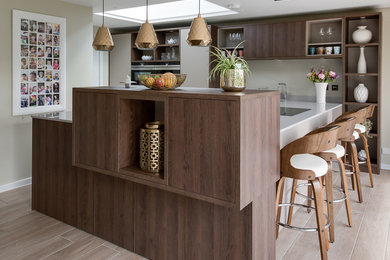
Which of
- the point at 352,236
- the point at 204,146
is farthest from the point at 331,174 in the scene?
the point at 204,146

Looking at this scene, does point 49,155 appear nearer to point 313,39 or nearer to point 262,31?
point 262,31

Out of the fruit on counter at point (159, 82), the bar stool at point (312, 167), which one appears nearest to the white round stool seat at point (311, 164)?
the bar stool at point (312, 167)

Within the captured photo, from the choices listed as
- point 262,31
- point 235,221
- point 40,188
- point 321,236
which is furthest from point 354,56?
point 40,188

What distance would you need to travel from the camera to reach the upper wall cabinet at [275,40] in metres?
5.16

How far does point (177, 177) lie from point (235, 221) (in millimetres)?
441

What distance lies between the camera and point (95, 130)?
236cm

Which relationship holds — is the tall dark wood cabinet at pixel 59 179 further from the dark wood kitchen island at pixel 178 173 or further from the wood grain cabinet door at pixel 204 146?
the wood grain cabinet door at pixel 204 146

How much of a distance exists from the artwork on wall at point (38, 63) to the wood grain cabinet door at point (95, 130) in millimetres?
2051

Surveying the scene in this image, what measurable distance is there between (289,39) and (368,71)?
1.25 metres

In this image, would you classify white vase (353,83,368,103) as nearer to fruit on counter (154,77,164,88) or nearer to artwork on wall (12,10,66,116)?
fruit on counter (154,77,164,88)

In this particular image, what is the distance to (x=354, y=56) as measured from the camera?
524 cm

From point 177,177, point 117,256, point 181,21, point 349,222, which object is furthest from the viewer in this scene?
point 181,21

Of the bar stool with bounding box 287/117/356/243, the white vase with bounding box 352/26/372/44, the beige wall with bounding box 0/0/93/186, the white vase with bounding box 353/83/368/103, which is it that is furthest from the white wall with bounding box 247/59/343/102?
the beige wall with bounding box 0/0/93/186

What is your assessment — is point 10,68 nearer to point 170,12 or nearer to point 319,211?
point 170,12
